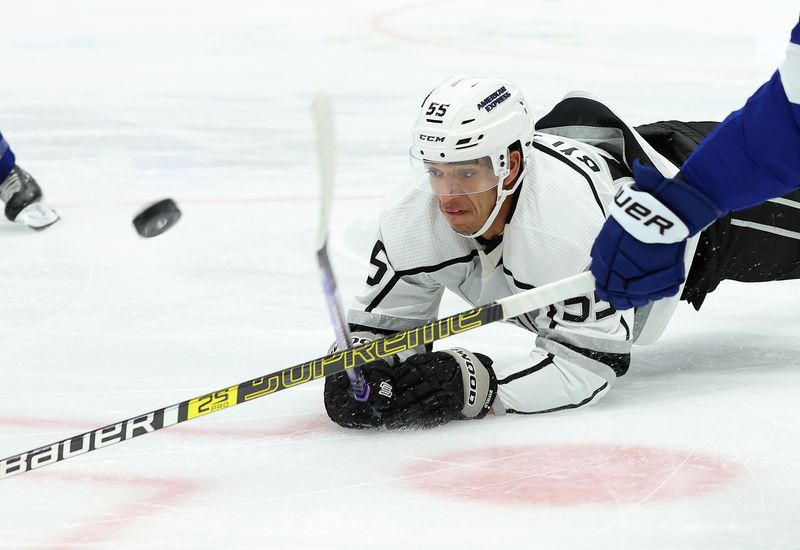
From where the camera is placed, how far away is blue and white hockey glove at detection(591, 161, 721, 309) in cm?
187

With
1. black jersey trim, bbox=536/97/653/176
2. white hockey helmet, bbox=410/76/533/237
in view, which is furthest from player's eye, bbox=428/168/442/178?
black jersey trim, bbox=536/97/653/176

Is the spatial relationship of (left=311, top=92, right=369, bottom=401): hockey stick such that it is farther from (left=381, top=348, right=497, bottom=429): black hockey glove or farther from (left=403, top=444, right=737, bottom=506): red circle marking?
(left=403, top=444, right=737, bottom=506): red circle marking

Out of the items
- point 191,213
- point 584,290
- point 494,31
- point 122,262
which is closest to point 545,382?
point 584,290

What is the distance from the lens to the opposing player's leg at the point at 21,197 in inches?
160

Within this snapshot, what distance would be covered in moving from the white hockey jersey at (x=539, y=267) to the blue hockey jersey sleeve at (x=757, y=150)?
431 millimetres

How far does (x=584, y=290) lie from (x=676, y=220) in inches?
10.2

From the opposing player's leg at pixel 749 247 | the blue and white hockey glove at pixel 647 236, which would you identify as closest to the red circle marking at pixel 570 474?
the blue and white hockey glove at pixel 647 236

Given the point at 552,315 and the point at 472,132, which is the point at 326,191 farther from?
the point at 552,315

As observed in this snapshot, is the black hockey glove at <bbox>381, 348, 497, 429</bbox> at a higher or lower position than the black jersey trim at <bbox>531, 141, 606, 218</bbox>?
lower

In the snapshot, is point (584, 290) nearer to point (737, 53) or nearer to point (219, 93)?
point (219, 93)

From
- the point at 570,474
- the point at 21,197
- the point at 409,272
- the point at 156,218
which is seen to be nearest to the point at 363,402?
the point at 409,272

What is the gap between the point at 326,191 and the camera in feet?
6.65

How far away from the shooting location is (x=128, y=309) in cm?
323

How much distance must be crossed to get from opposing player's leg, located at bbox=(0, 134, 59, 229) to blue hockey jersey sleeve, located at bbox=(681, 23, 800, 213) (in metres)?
2.74
